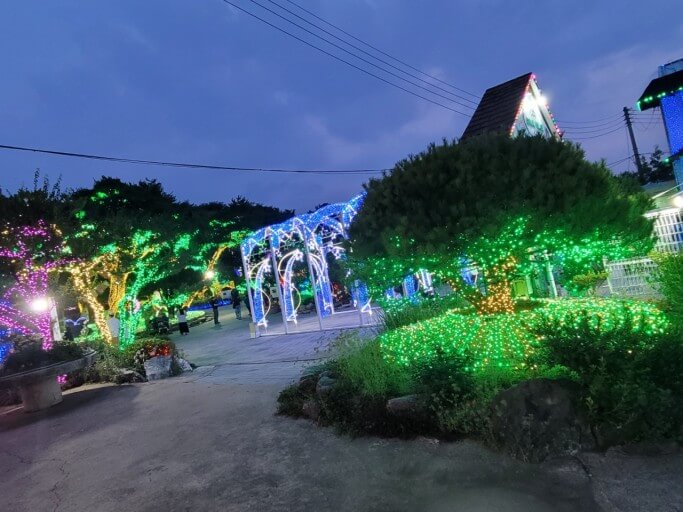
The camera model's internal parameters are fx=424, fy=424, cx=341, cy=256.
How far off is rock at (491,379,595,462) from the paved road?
0.52 ft

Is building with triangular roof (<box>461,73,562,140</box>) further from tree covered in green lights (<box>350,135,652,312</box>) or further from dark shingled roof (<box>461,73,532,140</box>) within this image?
tree covered in green lights (<box>350,135,652,312</box>)

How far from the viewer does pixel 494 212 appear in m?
5.29

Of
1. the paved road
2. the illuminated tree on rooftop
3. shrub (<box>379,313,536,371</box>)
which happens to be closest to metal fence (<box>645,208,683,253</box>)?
shrub (<box>379,313,536,371</box>)

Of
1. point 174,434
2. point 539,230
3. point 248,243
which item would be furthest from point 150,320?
point 539,230

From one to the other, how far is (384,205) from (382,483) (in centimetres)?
383

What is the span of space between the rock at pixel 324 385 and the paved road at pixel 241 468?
0.47 meters

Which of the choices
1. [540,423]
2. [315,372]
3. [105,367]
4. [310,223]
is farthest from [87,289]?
[540,423]

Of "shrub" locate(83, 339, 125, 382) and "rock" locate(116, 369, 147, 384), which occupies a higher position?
"shrub" locate(83, 339, 125, 382)

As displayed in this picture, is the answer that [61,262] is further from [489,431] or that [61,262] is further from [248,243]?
[489,431]

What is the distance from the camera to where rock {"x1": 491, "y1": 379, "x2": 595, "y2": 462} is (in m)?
3.55

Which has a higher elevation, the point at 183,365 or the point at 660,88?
the point at 660,88

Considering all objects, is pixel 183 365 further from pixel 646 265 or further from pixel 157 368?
pixel 646 265

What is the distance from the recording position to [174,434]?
5.74 meters

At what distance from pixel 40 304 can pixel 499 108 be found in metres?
13.6
